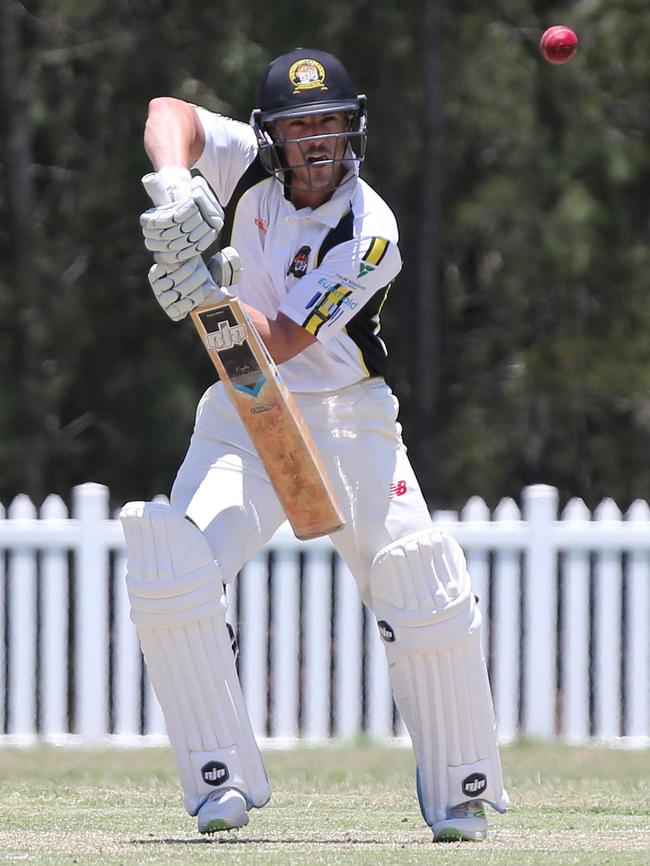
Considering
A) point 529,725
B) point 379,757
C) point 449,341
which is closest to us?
point 379,757

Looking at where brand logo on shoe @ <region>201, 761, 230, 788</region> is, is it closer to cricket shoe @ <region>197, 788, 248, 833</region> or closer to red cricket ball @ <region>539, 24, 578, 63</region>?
cricket shoe @ <region>197, 788, 248, 833</region>

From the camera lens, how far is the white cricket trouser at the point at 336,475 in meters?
4.09

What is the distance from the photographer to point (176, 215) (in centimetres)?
377

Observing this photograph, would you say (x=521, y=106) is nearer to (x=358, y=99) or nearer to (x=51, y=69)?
(x=51, y=69)

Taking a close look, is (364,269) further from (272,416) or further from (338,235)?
(272,416)

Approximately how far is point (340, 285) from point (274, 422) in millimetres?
344

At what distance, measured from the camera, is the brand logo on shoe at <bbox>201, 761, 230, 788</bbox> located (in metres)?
3.97

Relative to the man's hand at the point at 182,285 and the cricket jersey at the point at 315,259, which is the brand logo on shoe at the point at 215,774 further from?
the man's hand at the point at 182,285

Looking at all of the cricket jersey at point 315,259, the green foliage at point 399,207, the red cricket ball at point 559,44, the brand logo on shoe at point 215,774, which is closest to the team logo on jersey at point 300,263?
the cricket jersey at point 315,259

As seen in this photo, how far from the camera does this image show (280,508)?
4.14 meters

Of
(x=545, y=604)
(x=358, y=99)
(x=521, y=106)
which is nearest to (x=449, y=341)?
(x=521, y=106)

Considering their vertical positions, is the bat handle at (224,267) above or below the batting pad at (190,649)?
above

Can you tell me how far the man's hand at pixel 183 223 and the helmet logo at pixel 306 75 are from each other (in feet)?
1.37

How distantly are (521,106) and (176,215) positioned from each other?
24.6ft
